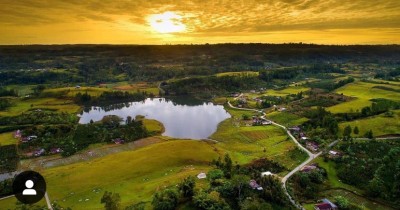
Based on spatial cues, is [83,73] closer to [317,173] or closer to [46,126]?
[46,126]

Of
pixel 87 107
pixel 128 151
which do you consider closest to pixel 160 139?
pixel 128 151

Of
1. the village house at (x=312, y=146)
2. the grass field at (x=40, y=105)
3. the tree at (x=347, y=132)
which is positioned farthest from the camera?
the grass field at (x=40, y=105)

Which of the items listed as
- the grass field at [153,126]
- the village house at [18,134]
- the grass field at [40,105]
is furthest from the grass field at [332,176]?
the grass field at [40,105]

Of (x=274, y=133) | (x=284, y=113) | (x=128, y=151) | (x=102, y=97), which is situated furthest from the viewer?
(x=102, y=97)

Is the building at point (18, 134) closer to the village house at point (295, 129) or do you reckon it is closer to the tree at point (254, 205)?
the tree at point (254, 205)

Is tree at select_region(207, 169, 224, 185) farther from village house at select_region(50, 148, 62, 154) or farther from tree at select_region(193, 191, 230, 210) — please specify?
village house at select_region(50, 148, 62, 154)

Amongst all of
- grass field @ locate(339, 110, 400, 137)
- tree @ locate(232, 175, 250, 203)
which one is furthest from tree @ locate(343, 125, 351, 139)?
tree @ locate(232, 175, 250, 203)

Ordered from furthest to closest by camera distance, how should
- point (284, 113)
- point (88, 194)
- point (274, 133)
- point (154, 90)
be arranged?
point (154, 90) < point (284, 113) < point (274, 133) < point (88, 194)
